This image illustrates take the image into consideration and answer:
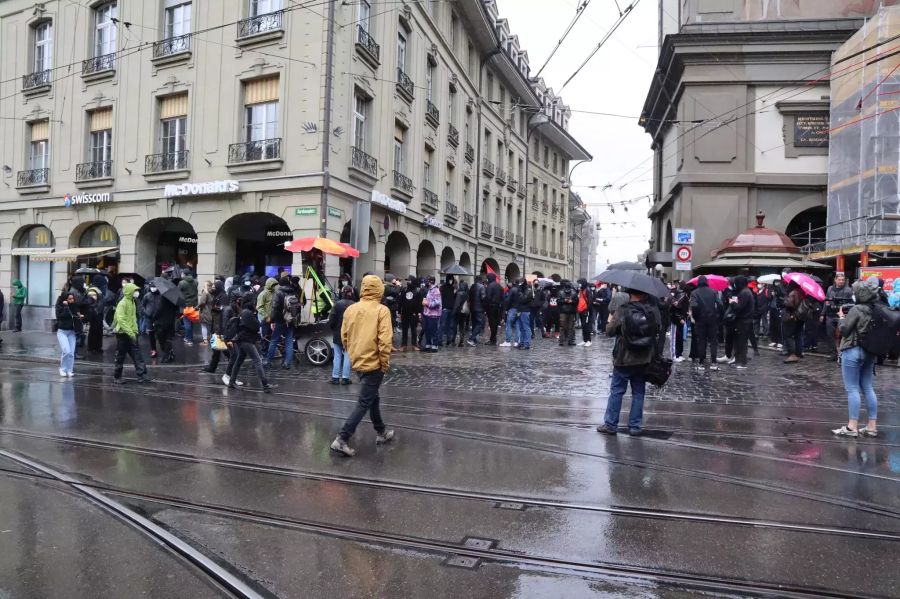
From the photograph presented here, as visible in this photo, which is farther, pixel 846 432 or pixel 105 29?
pixel 105 29

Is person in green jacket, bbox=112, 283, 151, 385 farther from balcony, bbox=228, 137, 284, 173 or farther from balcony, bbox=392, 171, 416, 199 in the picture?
balcony, bbox=392, 171, 416, 199

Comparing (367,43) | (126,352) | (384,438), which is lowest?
(384,438)

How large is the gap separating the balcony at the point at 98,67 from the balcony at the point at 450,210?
13.0m

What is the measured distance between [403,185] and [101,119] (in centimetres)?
1037

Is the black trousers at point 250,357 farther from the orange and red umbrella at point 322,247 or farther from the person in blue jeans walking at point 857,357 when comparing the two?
the person in blue jeans walking at point 857,357

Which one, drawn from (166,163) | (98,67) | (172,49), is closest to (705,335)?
(166,163)

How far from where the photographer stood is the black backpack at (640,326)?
6.42m

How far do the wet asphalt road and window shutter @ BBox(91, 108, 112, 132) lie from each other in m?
14.5

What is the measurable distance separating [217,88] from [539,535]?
56.6ft

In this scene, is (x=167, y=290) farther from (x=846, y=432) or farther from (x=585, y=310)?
(x=846, y=432)

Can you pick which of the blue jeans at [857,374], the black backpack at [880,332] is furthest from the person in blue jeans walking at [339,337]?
the black backpack at [880,332]

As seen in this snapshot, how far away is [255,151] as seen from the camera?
1683 cm

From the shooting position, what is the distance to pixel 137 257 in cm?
1922

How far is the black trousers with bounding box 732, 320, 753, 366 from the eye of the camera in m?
12.0
